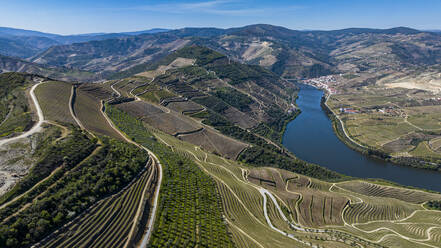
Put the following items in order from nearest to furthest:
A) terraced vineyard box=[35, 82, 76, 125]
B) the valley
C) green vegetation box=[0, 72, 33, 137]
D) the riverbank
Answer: the valley
green vegetation box=[0, 72, 33, 137]
terraced vineyard box=[35, 82, 76, 125]
the riverbank

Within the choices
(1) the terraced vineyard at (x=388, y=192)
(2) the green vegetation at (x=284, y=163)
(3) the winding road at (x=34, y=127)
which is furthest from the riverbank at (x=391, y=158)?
(3) the winding road at (x=34, y=127)

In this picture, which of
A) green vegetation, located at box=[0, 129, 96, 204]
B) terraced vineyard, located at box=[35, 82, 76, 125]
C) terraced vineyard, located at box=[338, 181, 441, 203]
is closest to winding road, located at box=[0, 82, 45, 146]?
terraced vineyard, located at box=[35, 82, 76, 125]

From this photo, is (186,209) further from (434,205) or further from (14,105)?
(434,205)

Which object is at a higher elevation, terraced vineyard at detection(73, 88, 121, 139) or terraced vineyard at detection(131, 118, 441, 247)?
terraced vineyard at detection(73, 88, 121, 139)

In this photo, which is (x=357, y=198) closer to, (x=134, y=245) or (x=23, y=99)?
(x=134, y=245)

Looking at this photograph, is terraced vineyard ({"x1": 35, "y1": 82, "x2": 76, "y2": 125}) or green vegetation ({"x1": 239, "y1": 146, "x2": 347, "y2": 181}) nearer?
terraced vineyard ({"x1": 35, "y1": 82, "x2": 76, "y2": 125})

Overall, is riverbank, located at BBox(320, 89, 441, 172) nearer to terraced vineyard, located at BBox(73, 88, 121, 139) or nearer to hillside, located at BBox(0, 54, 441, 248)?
hillside, located at BBox(0, 54, 441, 248)

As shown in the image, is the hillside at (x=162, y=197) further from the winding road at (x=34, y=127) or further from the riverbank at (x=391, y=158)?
the riverbank at (x=391, y=158)

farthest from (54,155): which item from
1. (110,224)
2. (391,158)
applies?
(391,158)
